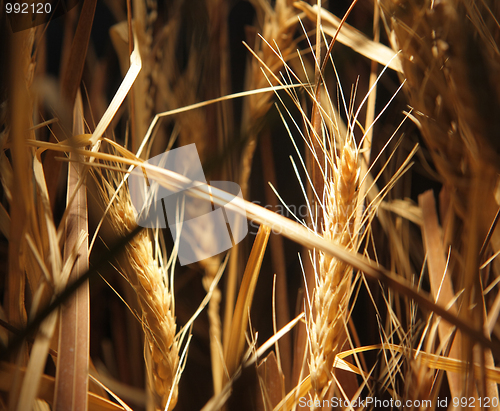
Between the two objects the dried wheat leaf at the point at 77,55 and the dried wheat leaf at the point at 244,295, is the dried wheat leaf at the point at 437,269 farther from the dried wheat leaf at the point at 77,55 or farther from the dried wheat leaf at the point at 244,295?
the dried wheat leaf at the point at 77,55

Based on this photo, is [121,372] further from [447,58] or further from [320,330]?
[447,58]

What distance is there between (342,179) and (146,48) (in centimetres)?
33

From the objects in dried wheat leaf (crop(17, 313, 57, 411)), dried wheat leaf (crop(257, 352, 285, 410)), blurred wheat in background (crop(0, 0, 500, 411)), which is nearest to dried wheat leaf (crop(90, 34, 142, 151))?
blurred wheat in background (crop(0, 0, 500, 411))

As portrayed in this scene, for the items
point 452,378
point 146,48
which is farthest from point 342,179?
point 146,48

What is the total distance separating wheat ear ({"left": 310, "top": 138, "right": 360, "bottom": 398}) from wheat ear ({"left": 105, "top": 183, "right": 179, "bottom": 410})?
13cm

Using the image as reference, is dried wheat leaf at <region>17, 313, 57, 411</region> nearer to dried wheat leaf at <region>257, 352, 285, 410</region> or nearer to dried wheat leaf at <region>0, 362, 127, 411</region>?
dried wheat leaf at <region>0, 362, 127, 411</region>

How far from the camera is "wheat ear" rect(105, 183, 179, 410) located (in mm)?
250

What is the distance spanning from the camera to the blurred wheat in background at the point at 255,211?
17 centimetres

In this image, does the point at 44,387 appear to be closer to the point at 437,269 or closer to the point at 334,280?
the point at 334,280

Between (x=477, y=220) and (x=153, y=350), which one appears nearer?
(x=477, y=220)

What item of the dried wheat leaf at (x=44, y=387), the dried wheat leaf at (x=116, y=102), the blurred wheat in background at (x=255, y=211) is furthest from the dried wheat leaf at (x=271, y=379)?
the dried wheat leaf at (x=116, y=102)

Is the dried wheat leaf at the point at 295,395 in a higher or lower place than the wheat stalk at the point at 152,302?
lower

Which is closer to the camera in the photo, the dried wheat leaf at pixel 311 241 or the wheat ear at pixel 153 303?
the dried wheat leaf at pixel 311 241

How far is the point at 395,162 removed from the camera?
0.41m
